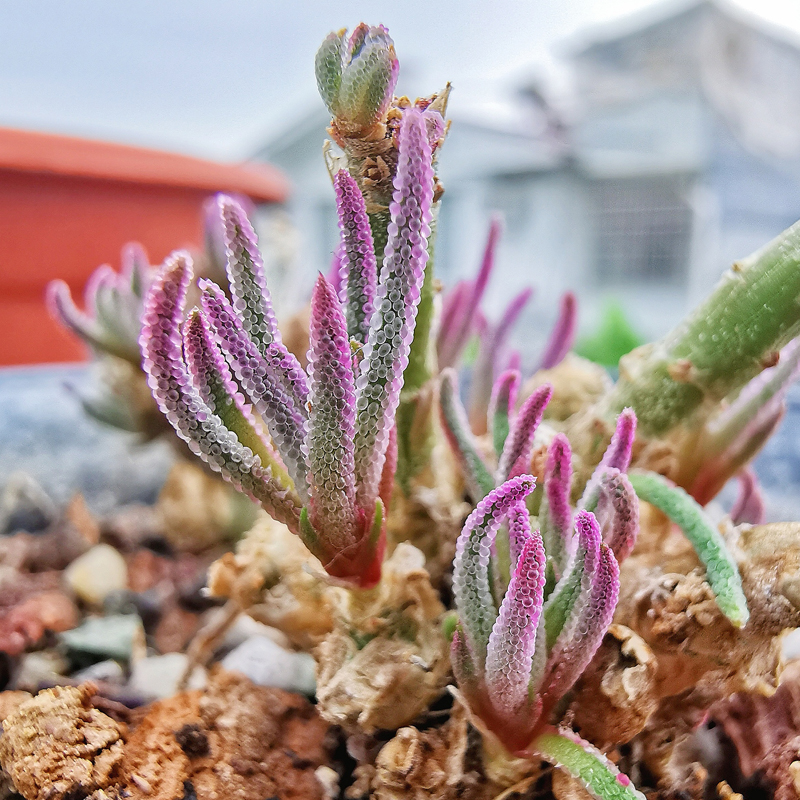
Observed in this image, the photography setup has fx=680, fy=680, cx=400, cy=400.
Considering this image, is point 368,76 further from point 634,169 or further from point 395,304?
point 634,169

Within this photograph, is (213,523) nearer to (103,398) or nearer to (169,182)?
(103,398)

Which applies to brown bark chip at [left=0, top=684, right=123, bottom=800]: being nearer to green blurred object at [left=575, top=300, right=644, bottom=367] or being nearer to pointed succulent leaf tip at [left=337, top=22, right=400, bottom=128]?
pointed succulent leaf tip at [left=337, top=22, right=400, bottom=128]

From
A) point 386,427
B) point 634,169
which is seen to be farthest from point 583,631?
point 634,169

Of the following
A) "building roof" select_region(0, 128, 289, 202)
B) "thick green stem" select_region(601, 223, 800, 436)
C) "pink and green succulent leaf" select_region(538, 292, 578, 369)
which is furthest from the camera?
"building roof" select_region(0, 128, 289, 202)

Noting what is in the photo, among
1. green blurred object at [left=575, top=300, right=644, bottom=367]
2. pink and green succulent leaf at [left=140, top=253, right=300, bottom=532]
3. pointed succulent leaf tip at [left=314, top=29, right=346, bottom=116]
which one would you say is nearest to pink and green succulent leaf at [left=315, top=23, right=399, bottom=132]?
pointed succulent leaf tip at [left=314, top=29, right=346, bottom=116]

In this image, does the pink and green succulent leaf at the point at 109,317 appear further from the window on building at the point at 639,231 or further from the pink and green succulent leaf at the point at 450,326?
the window on building at the point at 639,231

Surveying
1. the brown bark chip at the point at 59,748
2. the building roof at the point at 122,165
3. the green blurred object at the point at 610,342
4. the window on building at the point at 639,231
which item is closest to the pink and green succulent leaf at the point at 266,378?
the brown bark chip at the point at 59,748

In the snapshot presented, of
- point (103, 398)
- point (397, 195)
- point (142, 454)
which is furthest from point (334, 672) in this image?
point (142, 454)
